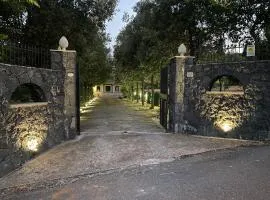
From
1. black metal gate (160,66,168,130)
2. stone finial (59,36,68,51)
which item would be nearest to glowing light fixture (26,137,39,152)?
stone finial (59,36,68,51)

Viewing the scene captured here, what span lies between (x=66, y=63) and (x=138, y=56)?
10.2 m

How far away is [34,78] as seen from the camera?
9.23m

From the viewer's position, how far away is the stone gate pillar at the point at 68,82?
10906mm

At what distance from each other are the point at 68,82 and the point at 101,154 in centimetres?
364

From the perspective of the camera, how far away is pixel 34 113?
29.1 feet

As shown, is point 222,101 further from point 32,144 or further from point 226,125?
point 32,144

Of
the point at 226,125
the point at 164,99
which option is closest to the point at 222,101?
the point at 226,125

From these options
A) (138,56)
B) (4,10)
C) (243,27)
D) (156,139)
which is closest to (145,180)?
(156,139)

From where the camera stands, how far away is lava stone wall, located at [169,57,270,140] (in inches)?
409

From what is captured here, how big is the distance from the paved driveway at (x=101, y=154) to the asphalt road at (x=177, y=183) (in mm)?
415

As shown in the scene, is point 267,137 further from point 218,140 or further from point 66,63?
point 66,63

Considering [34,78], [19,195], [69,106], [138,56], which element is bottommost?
[19,195]

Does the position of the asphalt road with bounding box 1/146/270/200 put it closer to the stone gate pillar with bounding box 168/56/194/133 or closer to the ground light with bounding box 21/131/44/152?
the ground light with bounding box 21/131/44/152

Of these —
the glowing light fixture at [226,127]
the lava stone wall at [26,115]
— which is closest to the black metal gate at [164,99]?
the glowing light fixture at [226,127]
